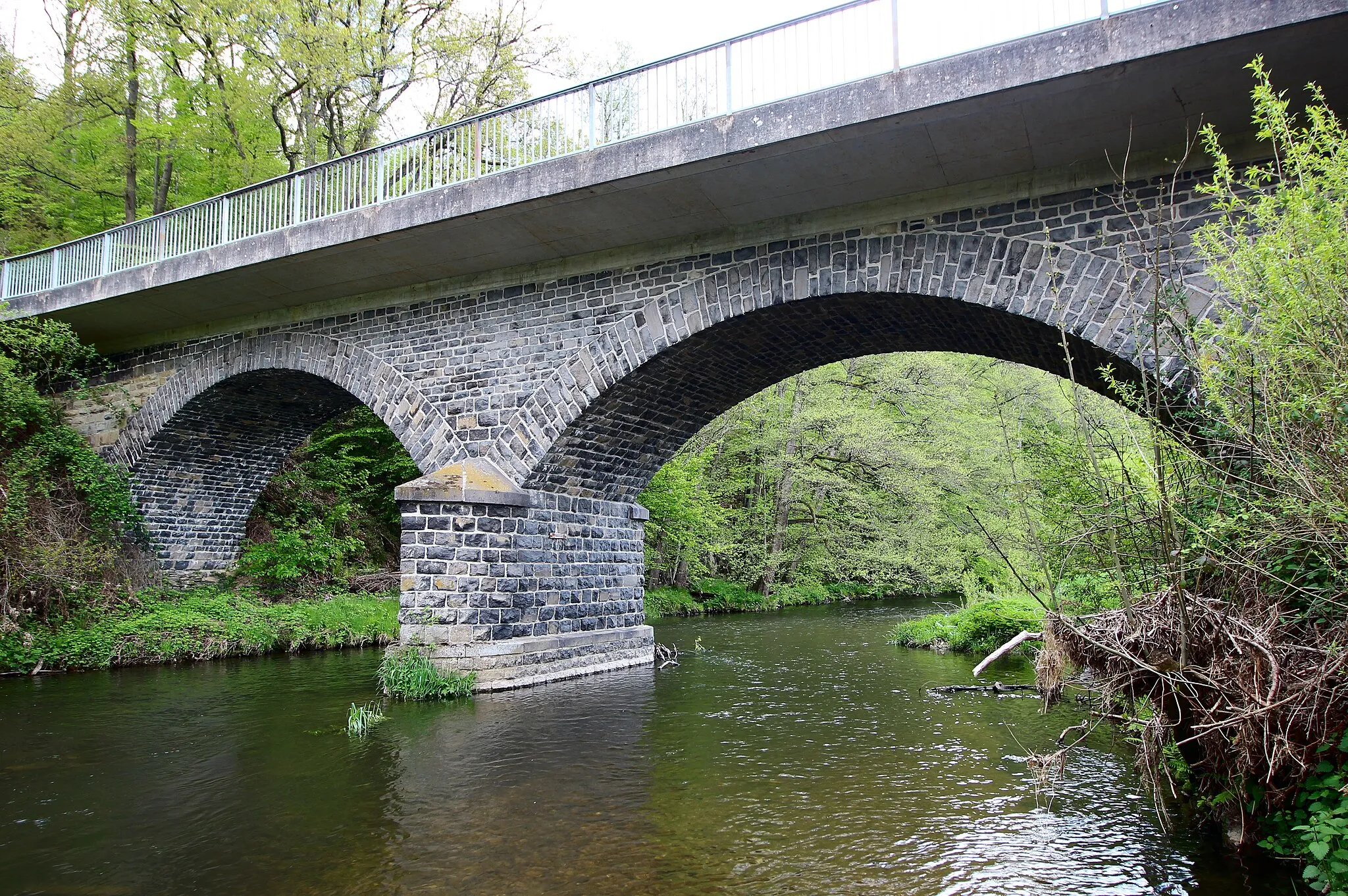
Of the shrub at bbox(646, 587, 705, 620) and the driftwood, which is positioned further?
the shrub at bbox(646, 587, 705, 620)

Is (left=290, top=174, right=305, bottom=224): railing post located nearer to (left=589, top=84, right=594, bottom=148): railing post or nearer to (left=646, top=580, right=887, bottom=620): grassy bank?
(left=589, top=84, right=594, bottom=148): railing post

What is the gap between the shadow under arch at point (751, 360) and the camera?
7910mm

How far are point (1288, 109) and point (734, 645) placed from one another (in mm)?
9103

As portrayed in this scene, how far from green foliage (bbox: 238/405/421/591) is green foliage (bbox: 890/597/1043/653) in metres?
8.76

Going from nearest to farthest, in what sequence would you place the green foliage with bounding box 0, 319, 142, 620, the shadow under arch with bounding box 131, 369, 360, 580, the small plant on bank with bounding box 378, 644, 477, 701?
the small plant on bank with bounding box 378, 644, 477, 701, the green foliage with bounding box 0, 319, 142, 620, the shadow under arch with bounding box 131, 369, 360, 580

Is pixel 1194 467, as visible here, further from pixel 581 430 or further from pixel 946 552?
pixel 946 552

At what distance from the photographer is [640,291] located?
9.01 metres

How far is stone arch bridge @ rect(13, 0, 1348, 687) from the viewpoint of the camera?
6270 mm

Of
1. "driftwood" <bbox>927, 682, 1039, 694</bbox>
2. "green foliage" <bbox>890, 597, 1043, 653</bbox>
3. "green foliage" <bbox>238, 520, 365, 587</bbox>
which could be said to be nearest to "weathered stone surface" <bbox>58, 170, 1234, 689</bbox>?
"green foliage" <bbox>238, 520, 365, 587</bbox>

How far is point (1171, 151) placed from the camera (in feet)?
21.4

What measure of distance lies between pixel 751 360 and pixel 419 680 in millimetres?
4580

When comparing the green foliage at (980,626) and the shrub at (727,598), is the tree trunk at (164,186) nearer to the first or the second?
the shrub at (727,598)

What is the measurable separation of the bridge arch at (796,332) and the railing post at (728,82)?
1.34 metres

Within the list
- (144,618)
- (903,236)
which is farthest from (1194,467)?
(144,618)
